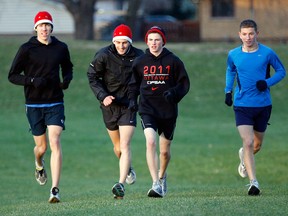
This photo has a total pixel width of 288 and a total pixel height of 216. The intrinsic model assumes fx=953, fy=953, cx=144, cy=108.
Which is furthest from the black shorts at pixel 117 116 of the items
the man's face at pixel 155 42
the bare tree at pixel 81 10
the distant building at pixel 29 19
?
the distant building at pixel 29 19

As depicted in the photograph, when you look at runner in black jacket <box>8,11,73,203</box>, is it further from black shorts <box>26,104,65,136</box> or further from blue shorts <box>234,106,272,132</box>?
blue shorts <box>234,106,272,132</box>

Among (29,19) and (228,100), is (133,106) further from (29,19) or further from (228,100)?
(29,19)

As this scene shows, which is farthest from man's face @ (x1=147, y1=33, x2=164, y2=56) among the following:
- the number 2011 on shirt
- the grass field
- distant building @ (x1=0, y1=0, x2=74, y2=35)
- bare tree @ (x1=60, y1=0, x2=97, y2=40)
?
distant building @ (x1=0, y1=0, x2=74, y2=35)

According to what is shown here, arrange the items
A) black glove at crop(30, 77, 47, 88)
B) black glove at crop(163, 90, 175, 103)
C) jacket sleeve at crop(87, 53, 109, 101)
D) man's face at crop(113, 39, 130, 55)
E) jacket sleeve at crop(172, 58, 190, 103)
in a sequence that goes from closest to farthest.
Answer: black glove at crop(163, 90, 175, 103)
jacket sleeve at crop(172, 58, 190, 103)
black glove at crop(30, 77, 47, 88)
man's face at crop(113, 39, 130, 55)
jacket sleeve at crop(87, 53, 109, 101)

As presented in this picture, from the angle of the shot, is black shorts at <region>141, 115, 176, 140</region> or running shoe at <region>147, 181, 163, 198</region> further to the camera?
black shorts at <region>141, 115, 176, 140</region>

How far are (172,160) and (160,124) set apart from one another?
38.0 ft

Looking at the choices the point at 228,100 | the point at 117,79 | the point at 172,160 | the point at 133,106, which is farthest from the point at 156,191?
the point at 172,160

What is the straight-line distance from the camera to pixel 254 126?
13.4 metres

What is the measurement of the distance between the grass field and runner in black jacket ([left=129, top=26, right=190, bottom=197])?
721 mm

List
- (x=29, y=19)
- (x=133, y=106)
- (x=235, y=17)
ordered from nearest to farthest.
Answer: (x=133, y=106) → (x=235, y=17) → (x=29, y=19)

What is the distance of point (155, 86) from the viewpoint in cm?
1286

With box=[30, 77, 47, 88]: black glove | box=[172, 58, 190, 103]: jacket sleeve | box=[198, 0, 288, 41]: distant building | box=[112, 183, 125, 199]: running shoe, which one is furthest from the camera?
box=[198, 0, 288, 41]: distant building

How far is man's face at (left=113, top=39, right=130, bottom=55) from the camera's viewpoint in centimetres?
1329

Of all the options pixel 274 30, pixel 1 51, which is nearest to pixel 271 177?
pixel 1 51
